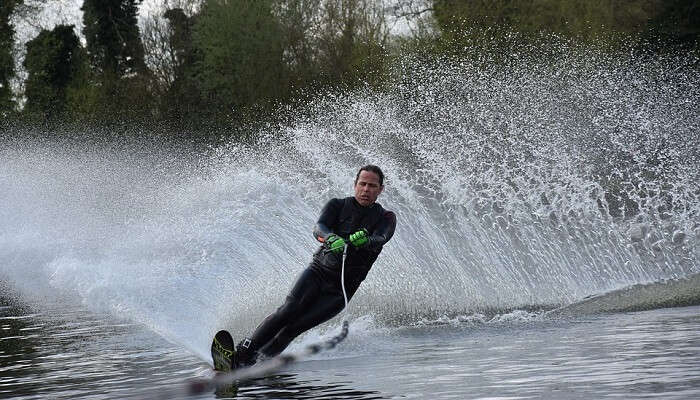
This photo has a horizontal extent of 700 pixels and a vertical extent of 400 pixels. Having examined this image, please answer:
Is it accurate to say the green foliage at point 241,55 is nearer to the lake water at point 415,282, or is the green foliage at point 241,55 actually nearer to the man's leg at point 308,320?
the lake water at point 415,282

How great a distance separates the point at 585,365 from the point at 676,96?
24773mm

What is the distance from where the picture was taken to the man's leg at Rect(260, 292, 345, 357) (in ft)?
32.2

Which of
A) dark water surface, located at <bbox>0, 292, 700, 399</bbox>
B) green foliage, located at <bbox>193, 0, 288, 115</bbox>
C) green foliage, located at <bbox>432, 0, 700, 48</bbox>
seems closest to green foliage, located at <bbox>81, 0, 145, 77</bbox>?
green foliage, located at <bbox>193, 0, 288, 115</bbox>

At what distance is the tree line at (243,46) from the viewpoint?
121 feet

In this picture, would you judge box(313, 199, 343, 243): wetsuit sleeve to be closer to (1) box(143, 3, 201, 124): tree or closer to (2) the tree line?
(2) the tree line

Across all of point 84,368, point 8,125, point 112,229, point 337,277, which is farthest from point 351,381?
point 8,125

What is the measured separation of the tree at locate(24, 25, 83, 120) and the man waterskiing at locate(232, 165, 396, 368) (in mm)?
43380

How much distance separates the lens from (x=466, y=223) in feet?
48.3

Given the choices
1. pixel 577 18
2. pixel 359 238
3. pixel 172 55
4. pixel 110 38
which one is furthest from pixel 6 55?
pixel 359 238

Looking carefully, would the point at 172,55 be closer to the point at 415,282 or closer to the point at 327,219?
the point at 415,282

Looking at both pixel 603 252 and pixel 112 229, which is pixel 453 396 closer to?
pixel 603 252

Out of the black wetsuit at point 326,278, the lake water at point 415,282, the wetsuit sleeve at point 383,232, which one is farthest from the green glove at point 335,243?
the lake water at point 415,282

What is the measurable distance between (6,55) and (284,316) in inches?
1831

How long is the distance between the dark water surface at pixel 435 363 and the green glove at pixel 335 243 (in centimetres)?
89
